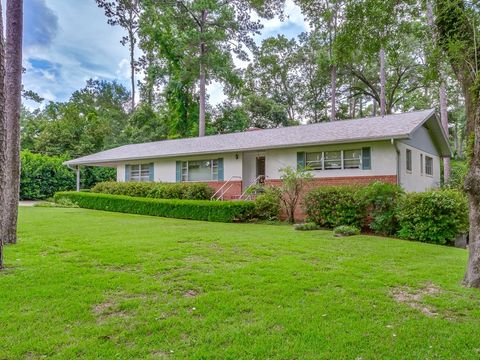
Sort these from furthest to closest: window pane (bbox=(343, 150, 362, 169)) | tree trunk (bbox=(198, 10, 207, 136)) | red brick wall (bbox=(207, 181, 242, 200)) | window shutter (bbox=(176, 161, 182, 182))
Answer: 1. tree trunk (bbox=(198, 10, 207, 136))
2. window shutter (bbox=(176, 161, 182, 182))
3. red brick wall (bbox=(207, 181, 242, 200))
4. window pane (bbox=(343, 150, 362, 169))

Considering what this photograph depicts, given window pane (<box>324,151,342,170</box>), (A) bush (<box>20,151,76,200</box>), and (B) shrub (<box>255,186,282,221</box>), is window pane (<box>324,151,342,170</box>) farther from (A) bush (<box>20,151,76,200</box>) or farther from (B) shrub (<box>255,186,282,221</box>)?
(A) bush (<box>20,151,76,200</box>)

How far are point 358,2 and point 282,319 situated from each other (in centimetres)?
609

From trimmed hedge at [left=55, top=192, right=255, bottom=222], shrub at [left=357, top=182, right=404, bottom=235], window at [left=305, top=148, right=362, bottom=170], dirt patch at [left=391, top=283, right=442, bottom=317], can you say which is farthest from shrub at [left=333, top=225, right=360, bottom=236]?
dirt patch at [left=391, top=283, right=442, bottom=317]

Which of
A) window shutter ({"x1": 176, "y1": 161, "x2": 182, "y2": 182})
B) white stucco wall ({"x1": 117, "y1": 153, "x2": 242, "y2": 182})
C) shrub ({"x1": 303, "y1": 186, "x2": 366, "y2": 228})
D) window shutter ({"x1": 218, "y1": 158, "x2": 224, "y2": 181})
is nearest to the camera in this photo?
shrub ({"x1": 303, "y1": 186, "x2": 366, "y2": 228})

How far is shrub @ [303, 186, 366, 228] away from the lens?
11.4 m

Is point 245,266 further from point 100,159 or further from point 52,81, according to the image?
point 52,81

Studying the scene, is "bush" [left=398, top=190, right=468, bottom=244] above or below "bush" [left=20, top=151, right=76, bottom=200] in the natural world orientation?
below

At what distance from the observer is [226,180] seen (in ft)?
56.2

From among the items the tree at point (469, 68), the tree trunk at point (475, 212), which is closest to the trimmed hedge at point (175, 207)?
Result: the tree at point (469, 68)

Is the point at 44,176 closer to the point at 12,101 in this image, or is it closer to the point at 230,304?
the point at 12,101

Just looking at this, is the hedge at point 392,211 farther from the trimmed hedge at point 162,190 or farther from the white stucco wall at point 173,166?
the trimmed hedge at point 162,190

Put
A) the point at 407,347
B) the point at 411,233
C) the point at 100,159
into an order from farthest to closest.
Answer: the point at 100,159
the point at 411,233
the point at 407,347

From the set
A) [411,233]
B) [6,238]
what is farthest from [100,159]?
[411,233]

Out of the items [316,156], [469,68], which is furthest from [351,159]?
[469,68]
